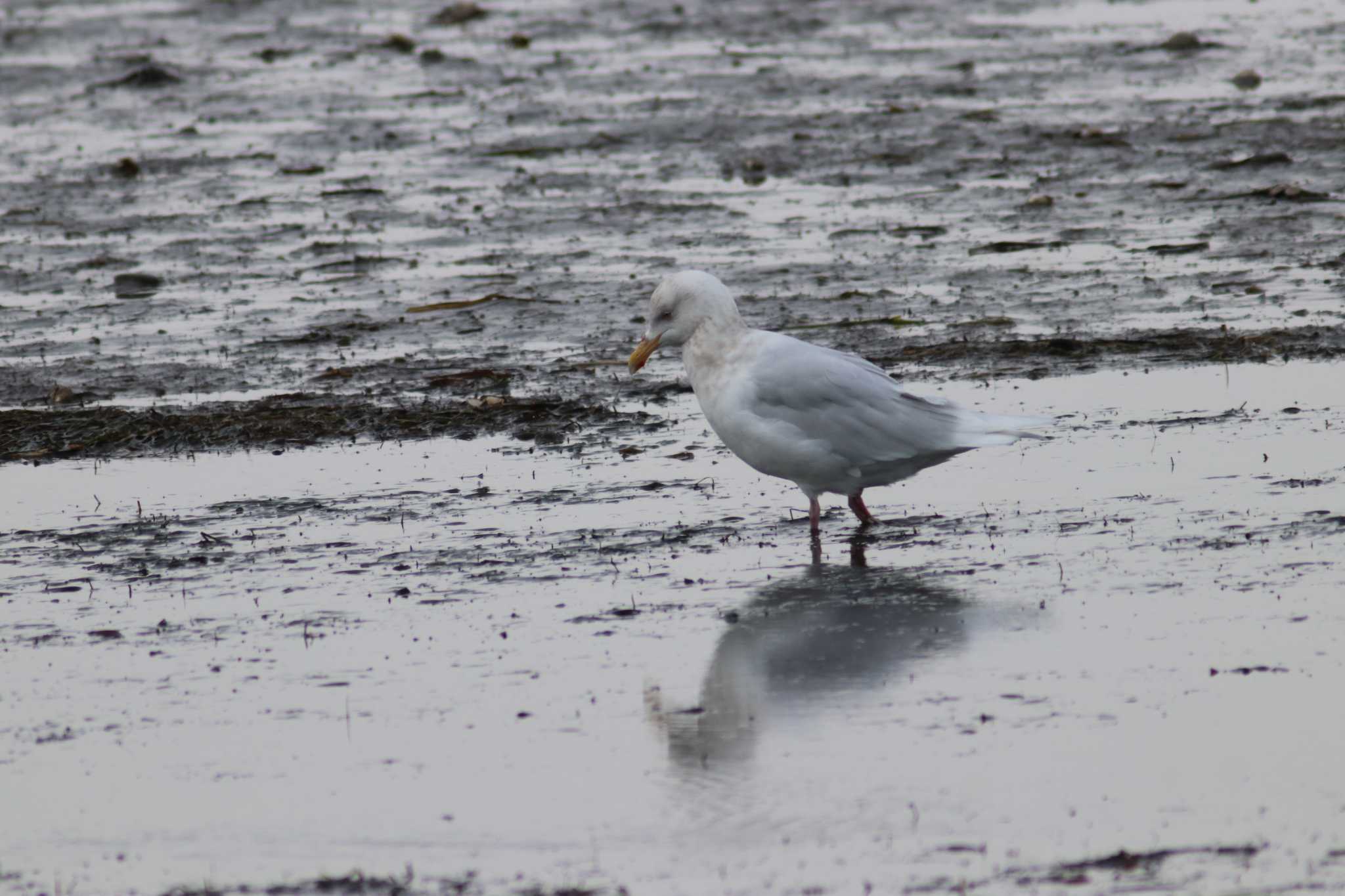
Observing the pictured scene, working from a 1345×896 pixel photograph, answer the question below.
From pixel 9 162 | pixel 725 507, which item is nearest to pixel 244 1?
pixel 9 162

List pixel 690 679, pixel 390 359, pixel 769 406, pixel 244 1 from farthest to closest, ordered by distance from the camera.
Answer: pixel 244 1 < pixel 390 359 < pixel 769 406 < pixel 690 679

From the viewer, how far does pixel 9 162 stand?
781 inches

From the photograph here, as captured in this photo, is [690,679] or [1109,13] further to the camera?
[1109,13]

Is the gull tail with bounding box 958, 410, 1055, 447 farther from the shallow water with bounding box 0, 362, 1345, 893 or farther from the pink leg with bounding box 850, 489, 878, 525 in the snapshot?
the pink leg with bounding box 850, 489, 878, 525

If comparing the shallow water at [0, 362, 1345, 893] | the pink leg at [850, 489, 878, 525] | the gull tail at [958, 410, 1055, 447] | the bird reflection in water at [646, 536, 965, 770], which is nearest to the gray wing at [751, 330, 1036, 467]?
the gull tail at [958, 410, 1055, 447]

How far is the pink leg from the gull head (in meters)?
0.93

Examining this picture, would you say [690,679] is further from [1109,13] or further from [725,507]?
[1109,13]

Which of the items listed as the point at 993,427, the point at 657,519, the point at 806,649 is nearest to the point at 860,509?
the point at 993,427

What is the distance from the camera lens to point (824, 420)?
27.4 ft

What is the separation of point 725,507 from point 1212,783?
3640 mm

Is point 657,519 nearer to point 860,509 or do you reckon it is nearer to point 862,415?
point 860,509

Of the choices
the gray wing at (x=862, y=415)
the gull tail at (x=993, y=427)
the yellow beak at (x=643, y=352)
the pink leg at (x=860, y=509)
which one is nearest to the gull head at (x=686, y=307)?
the yellow beak at (x=643, y=352)

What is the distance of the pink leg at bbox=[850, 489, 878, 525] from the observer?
8492 mm

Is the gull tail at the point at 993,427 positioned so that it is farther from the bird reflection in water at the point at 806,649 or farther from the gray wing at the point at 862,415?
the bird reflection in water at the point at 806,649
